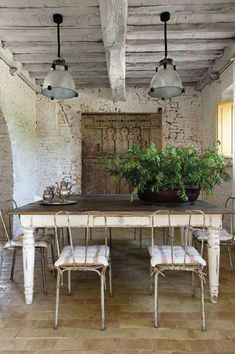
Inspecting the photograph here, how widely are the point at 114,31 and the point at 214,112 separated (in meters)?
3.24

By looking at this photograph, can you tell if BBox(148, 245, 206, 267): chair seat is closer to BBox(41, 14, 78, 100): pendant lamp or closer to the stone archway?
BBox(41, 14, 78, 100): pendant lamp

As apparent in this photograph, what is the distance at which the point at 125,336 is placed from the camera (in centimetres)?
216

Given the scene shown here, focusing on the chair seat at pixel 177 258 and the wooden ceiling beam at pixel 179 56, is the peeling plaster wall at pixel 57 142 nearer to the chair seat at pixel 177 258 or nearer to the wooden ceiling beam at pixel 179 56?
the wooden ceiling beam at pixel 179 56

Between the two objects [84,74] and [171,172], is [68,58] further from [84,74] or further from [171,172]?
[171,172]

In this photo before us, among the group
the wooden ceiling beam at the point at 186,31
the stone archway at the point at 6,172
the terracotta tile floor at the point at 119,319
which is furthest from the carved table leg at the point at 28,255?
the wooden ceiling beam at the point at 186,31

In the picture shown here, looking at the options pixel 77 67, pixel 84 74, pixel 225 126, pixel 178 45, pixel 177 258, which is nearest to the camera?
pixel 177 258

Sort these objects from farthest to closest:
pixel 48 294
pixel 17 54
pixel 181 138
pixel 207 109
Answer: pixel 181 138 → pixel 207 109 → pixel 17 54 → pixel 48 294

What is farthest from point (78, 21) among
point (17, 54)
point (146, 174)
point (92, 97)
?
point (92, 97)

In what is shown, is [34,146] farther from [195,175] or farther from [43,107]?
[195,175]

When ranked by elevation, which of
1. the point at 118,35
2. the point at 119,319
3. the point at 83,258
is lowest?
the point at 119,319

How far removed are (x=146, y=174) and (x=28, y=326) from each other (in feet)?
5.22

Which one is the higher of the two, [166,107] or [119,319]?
[166,107]

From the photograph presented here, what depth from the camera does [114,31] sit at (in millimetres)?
3178

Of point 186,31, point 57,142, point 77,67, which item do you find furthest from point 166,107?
point 186,31
